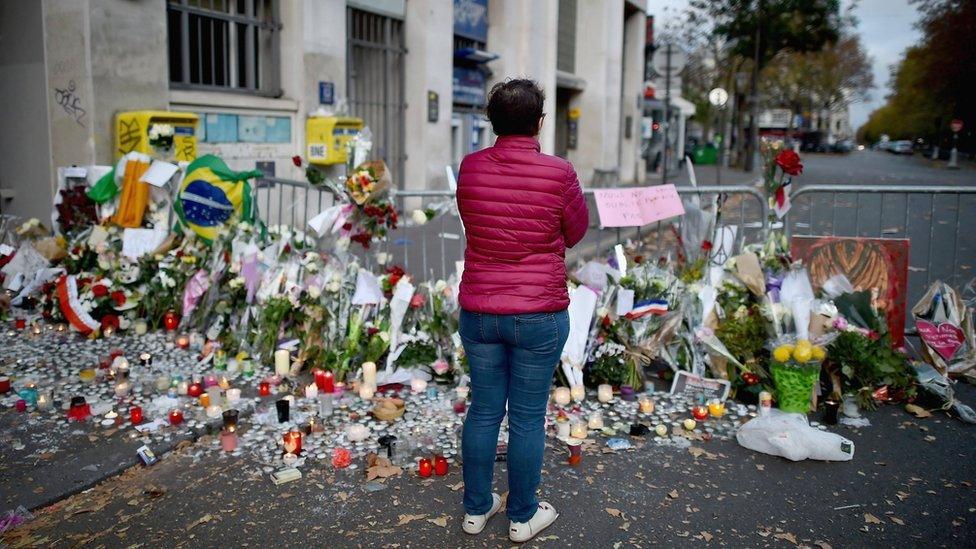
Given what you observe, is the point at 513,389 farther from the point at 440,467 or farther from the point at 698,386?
the point at 698,386

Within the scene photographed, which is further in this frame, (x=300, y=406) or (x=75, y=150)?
(x=75, y=150)

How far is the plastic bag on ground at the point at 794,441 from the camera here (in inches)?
161

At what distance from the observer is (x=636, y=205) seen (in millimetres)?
5805

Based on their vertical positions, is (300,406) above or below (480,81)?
below

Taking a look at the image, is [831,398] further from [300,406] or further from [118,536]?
[118,536]

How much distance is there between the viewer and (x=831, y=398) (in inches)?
193

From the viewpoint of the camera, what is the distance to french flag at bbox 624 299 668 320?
520 cm

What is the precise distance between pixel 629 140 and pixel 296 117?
15660 millimetres

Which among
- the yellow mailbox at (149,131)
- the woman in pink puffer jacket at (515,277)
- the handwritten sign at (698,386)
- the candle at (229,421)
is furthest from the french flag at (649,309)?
the yellow mailbox at (149,131)

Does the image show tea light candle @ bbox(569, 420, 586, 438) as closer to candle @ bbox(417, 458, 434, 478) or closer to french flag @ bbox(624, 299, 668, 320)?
candle @ bbox(417, 458, 434, 478)

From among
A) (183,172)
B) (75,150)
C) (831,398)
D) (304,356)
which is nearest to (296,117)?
(75,150)

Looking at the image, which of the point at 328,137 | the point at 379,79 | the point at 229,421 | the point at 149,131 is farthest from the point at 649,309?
the point at 379,79

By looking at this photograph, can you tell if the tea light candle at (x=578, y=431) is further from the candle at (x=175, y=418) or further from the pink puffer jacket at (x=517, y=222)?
the candle at (x=175, y=418)

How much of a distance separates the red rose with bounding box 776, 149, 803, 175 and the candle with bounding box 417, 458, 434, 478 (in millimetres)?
Answer: 3287
